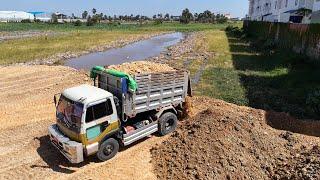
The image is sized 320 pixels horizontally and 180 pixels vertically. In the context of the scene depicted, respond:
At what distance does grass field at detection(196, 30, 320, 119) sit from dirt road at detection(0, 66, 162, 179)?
6879 mm

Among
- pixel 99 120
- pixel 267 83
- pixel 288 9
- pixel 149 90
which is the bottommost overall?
pixel 267 83

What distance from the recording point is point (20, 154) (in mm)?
11883

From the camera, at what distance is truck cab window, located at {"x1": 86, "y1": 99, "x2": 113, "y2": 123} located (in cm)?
1059

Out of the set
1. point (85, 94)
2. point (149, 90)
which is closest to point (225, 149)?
point (149, 90)

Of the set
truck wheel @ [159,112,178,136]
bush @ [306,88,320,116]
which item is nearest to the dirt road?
truck wheel @ [159,112,178,136]

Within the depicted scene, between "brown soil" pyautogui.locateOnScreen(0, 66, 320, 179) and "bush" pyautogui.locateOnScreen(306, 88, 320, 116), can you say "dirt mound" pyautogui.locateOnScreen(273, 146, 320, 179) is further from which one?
"bush" pyautogui.locateOnScreen(306, 88, 320, 116)

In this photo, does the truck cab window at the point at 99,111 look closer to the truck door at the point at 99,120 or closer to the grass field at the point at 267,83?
the truck door at the point at 99,120

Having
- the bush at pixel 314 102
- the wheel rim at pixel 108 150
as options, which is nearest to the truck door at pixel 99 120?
the wheel rim at pixel 108 150

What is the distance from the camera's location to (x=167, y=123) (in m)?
13.2

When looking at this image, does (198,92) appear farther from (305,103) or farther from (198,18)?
(198,18)

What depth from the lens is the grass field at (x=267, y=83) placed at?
17234 mm

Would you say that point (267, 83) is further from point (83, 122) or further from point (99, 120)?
point (83, 122)

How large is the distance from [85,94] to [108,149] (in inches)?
73.0

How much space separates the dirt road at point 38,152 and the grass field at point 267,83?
Answer: 22.6ft
